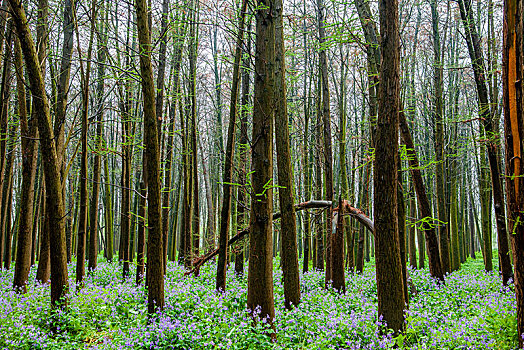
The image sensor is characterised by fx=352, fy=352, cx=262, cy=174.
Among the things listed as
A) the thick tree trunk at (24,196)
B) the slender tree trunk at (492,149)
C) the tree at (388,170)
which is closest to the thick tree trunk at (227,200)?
the tree at (388,170)

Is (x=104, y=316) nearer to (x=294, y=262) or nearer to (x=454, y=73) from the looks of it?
(x=294, y=262)

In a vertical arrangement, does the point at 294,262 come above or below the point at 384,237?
below

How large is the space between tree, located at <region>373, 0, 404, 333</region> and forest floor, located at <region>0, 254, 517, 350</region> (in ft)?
1.12

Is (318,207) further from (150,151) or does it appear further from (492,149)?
(150,151)

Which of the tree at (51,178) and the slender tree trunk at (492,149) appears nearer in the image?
the tree at (51,178)

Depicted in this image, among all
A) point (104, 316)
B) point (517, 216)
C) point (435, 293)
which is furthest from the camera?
point (435, 293)

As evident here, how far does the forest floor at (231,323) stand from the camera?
13.3 ft

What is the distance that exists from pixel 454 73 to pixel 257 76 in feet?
40.5

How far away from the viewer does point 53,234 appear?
4.90m

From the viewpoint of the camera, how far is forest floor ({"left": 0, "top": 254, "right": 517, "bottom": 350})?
4.04m

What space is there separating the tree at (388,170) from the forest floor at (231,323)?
0.34 metres

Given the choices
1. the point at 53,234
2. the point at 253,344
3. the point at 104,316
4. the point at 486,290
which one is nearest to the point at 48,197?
the point at 53,234

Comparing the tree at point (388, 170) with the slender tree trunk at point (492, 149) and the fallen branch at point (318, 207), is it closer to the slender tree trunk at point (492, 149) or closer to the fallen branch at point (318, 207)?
the fallen branch at point (318, 207)

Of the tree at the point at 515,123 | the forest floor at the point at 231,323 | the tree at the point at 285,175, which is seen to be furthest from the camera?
the tree at the point at 285,175
